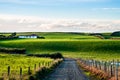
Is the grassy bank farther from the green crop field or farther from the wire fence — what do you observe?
the wire fence

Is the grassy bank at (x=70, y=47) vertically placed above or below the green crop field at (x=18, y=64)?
below

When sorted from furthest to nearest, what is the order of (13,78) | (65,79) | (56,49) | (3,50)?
(56,49) < (3,50) < (65,79) < (13,78)

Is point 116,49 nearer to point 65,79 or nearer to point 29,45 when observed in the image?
point 29,45

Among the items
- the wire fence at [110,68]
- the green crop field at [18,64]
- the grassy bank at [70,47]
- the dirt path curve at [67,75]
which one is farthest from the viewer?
the grassy bank at [70,47]

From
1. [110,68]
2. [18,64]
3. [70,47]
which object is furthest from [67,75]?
[70,47]

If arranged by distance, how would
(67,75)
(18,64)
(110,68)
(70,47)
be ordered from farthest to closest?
(70,47) → (18,64) → (67,75) → (110,68)

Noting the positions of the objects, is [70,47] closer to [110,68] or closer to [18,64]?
[18,64]

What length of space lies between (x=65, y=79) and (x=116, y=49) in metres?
116

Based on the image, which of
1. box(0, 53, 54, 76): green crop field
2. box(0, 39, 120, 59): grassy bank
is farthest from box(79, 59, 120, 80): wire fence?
box(0, 39, 120, 59): grassy bank

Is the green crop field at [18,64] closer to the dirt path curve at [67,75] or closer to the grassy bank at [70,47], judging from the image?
the dirt path curve at [67,75]

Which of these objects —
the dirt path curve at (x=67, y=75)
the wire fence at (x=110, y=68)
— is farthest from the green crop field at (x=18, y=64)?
the wire fence at (x=110, y=68)

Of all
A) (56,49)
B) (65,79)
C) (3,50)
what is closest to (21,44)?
(56,49)

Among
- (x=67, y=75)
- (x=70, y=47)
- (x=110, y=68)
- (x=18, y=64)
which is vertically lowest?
(x=70, y=47)

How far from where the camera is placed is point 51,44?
168 meters
